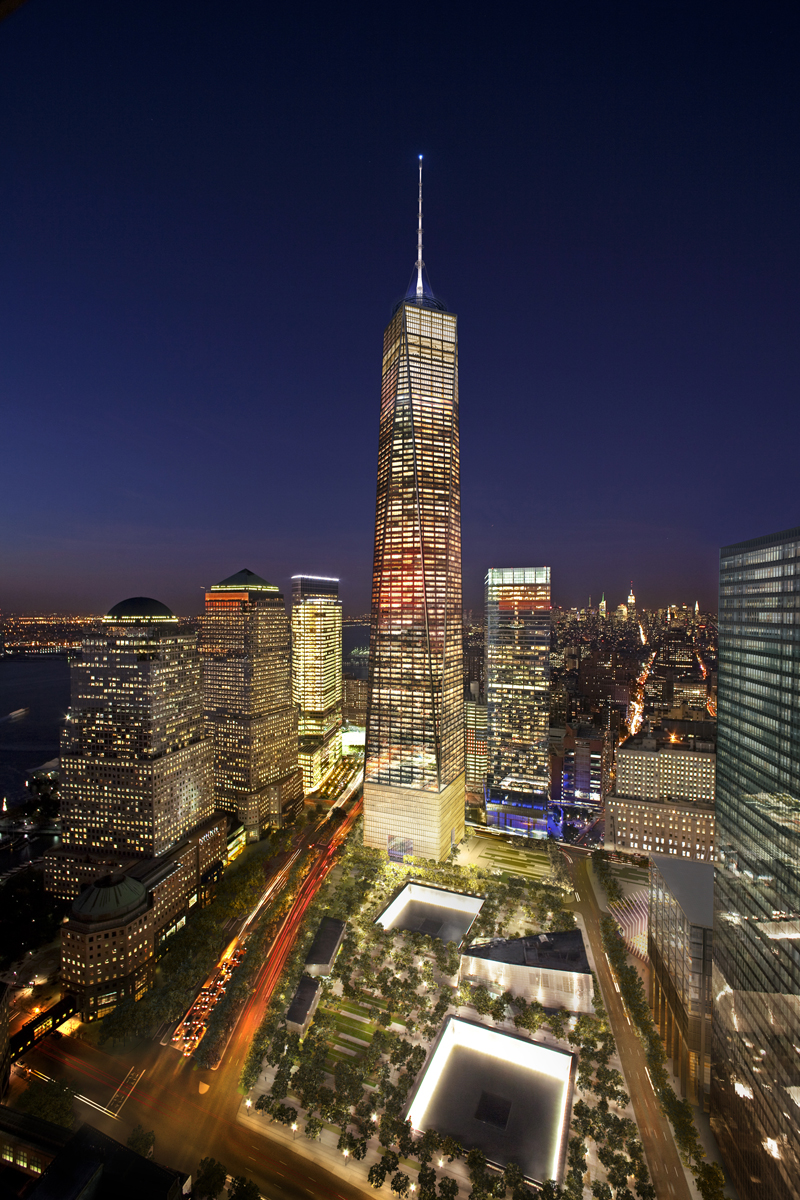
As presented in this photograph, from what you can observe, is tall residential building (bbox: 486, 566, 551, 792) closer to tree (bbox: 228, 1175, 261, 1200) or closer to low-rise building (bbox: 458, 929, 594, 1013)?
low-rise building (bbox: 458, 929, 594, 1013)

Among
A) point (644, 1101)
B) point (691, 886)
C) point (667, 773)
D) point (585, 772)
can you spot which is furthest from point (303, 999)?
point (585, 772)

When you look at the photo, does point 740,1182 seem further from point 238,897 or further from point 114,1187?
point 238,897

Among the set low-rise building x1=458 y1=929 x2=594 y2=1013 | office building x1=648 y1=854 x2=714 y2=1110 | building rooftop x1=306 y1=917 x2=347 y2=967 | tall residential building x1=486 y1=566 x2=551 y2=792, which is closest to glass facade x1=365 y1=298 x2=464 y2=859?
tall residential building x1=486 y1=566 x2=551 y2=792

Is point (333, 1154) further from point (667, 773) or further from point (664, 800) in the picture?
point (667, 773)

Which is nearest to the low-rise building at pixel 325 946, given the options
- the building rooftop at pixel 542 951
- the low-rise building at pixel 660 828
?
the building rooftop at pixel 542 951

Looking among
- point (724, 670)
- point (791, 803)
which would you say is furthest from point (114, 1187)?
point (724, 670)
